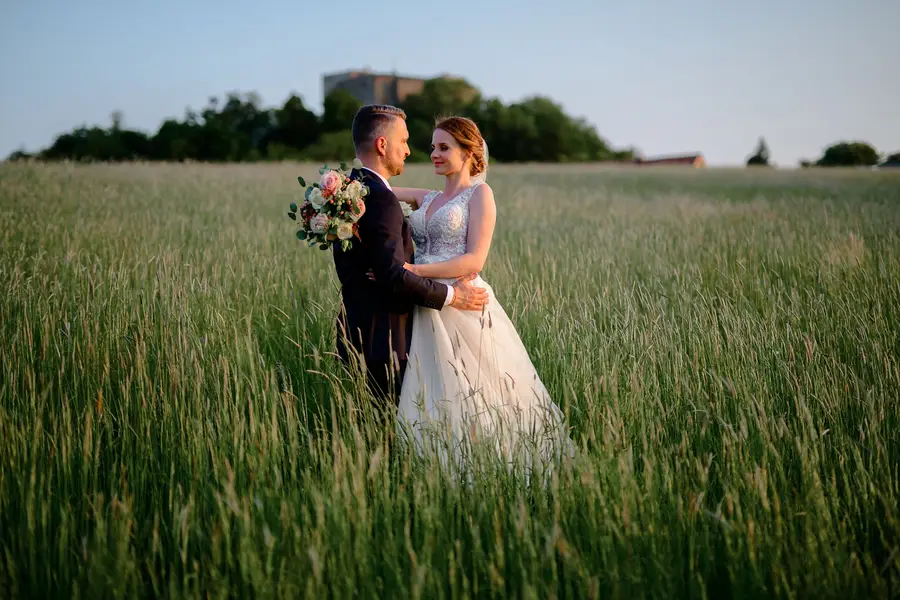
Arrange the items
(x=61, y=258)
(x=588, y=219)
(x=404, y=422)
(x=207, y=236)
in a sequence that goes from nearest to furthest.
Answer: (x=404, y=422)
(x=61, y=258)
(x=207, y=236)
(x=588, y=219)

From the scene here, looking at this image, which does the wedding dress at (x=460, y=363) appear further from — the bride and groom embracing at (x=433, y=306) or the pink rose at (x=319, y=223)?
the pink rose at (x=319, y=223)

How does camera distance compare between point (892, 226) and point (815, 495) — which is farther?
point (892, 226)

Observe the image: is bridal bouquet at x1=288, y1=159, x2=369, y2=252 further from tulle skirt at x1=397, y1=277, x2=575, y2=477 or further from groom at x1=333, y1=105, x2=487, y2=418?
tulle skirt at x1=397, y1=277, x2=575, y2=477

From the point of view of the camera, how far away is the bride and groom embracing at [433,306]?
10.1ft

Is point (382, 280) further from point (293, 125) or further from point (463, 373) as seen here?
point (293, 125)

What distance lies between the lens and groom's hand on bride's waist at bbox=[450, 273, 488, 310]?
132 inches

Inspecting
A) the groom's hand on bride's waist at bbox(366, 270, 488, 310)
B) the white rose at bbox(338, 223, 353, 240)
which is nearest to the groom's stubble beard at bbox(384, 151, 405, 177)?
the white rose at bbox(338, 223, 353, 240)

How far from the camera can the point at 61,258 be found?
611cm

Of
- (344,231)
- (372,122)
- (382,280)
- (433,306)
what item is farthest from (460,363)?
(372,122)

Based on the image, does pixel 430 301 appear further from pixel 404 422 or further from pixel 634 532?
pixel 634 532

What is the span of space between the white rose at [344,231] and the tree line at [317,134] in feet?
111

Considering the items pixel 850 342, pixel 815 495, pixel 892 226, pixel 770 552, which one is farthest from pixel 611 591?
pixel 892 226

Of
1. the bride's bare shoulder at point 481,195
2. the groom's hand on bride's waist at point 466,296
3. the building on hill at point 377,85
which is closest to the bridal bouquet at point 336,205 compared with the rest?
the groom's hand on bride's waist at point 466,296

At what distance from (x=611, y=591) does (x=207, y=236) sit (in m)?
6.91
